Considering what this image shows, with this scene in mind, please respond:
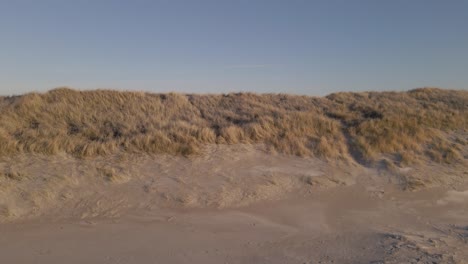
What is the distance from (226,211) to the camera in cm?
739

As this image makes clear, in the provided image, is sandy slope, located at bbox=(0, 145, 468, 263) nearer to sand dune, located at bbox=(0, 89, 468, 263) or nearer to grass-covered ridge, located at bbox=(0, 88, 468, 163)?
sand dune, located at bbox=(0, 89, 468, 263)

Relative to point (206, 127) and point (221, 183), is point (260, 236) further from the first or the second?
point (206, 127)

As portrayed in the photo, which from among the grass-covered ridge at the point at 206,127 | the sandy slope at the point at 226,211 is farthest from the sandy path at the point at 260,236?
the grass-covered ridge at the point at 206,127

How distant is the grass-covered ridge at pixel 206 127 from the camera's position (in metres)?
9.88

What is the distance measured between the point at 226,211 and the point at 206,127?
15.0 ft

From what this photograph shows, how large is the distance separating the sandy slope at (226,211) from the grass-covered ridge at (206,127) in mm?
607

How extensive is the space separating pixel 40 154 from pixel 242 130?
5.68 meters

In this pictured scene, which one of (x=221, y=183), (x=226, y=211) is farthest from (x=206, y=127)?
(x=226, y=211)

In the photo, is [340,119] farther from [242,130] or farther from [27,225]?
[27,225]

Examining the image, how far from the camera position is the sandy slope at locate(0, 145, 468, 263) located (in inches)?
222

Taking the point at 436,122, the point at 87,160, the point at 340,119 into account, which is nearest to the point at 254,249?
the point at 87,160

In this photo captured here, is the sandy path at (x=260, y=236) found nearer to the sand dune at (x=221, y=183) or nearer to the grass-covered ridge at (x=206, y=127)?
the sand dune at (x=221, y=183)

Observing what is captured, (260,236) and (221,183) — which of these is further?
(221,183)

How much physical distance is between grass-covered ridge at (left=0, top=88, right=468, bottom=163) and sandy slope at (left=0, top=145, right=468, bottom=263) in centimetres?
61
